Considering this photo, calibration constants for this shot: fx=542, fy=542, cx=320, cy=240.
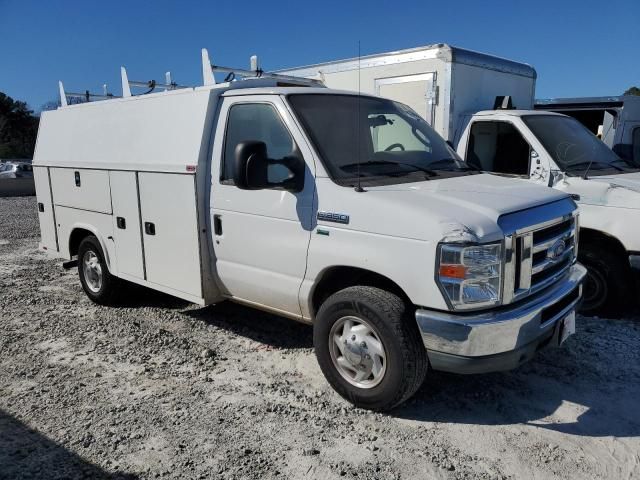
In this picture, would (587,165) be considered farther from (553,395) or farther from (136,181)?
→ (136,181)

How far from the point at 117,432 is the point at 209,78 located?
3.12 metres

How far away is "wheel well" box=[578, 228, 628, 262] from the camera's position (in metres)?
5.26

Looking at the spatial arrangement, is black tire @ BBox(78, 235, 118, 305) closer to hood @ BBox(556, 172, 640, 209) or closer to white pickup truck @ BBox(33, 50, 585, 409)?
white pickup truck @ BBox(33, 50, 585, 409)

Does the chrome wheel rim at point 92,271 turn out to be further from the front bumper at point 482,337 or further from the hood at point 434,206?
the front bumper at point 482,337

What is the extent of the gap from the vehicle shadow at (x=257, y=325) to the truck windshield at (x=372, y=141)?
1788mm

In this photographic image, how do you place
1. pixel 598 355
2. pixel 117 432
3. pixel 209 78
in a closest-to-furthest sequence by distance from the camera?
pixel 117 432 → pixel 598 355 → pixel 209 78

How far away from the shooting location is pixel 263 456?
3213 mm

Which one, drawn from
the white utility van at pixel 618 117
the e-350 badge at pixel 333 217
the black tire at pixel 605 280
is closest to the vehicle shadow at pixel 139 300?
the e-350 badge at pixel 333 217

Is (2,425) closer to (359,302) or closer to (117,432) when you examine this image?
(117,432)

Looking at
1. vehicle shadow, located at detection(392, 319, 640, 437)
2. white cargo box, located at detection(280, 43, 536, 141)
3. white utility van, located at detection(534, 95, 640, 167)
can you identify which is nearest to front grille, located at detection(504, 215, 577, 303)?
vehicle shadow, located at detection(392, 319, 640, 437)

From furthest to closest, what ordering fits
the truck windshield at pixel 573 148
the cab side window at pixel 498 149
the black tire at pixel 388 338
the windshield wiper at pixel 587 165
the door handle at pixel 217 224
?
1. the cab side window at pixel 498 149
2. the truck windshield at pixel 573 148
3. the windshield wiper at pixel 587 165
4. the door handle at pixel 217 224
5. the black tire at pixel 388 338

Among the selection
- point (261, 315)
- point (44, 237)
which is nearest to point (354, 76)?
point (261, 315)

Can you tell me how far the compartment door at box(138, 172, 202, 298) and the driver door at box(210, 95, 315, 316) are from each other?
0.76 ft

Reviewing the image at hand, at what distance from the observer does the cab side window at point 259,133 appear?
4008 millimetres
